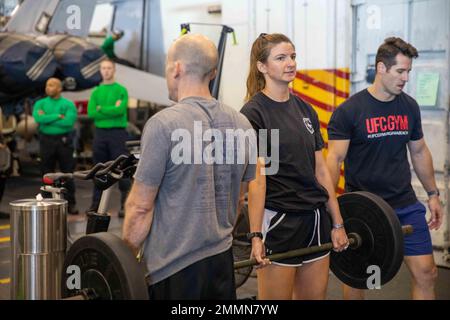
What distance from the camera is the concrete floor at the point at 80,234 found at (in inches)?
172

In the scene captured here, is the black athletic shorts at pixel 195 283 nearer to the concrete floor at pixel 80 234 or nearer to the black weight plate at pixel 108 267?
the black weight plate at pixel 108 267

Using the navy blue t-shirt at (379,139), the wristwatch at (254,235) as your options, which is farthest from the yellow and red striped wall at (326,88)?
the wristwatch at (254,235)

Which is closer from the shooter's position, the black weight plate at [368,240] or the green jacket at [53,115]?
the black weight plate at [368,240]

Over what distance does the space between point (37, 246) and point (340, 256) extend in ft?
4.61

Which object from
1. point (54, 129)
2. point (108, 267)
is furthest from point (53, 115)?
point (108, 267)

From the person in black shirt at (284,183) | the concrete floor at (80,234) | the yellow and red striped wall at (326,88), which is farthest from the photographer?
the yellow and red striped wall at (326,88)

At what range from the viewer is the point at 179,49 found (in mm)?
2199

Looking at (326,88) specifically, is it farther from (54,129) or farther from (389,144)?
(54,129)

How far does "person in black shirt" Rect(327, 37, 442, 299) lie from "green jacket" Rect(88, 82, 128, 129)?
371 centimetres

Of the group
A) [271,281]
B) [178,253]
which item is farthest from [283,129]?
[178,253]

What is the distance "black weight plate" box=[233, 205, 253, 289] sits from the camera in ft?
13.3

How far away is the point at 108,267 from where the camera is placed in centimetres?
217
